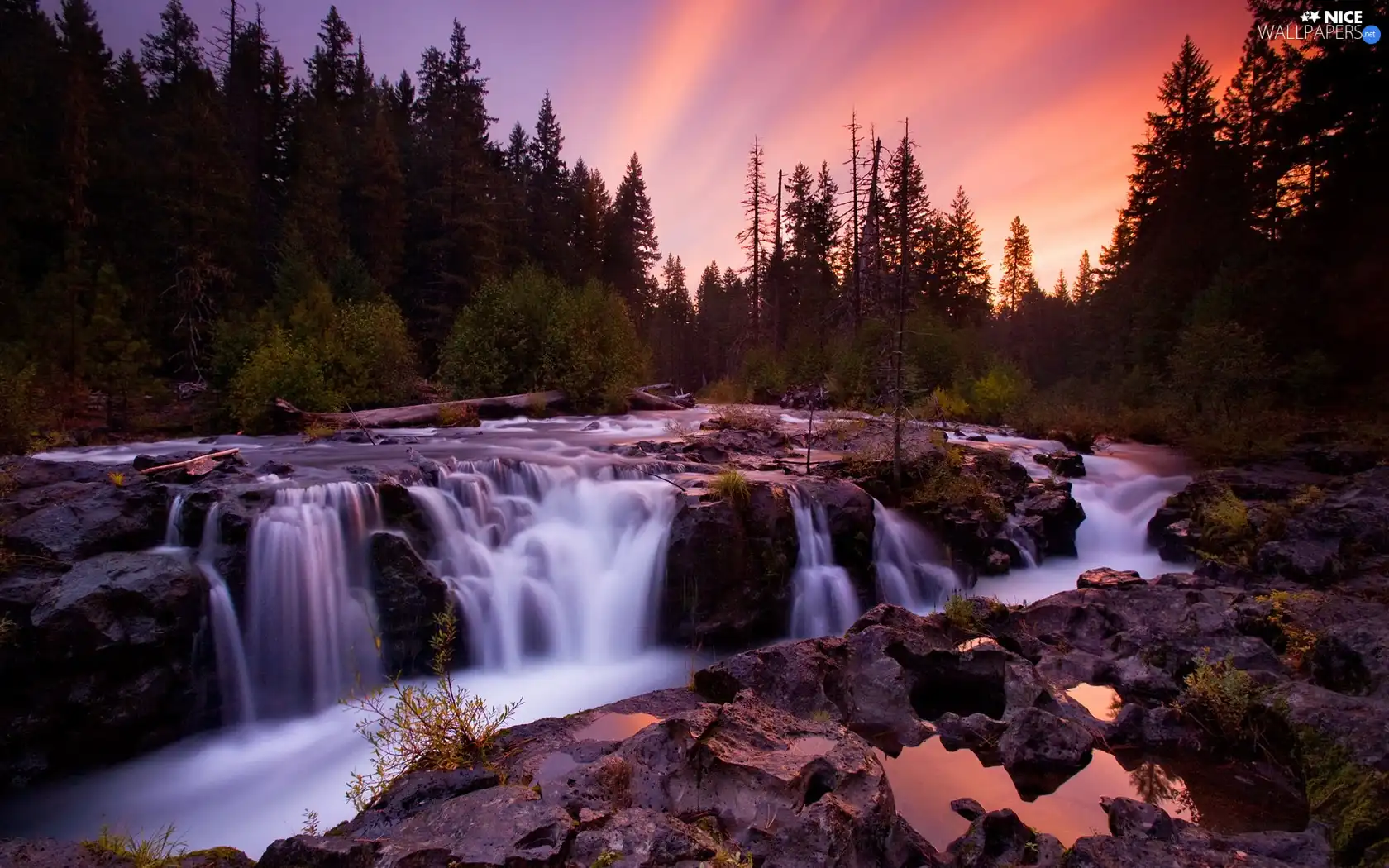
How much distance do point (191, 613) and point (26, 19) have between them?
42.5 metres

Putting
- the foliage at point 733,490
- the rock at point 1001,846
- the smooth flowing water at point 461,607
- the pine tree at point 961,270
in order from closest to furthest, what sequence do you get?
the rock at point 1001,846 → the smooth flowing water at point 461,607 → the foliage at point 733,490 → the pine tree at point 961,270

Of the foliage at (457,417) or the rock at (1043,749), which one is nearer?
the rock at (1043,749)

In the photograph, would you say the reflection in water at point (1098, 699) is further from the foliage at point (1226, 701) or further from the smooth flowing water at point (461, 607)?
the smooth flowing water at point (461, 607)

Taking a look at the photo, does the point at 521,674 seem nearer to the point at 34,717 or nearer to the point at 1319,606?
the point at 34,717

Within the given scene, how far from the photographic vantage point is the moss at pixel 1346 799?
351cm

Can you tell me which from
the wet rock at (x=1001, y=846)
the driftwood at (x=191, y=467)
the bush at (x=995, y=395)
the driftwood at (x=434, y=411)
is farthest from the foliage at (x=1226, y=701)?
the bush at (x=995, y=395)

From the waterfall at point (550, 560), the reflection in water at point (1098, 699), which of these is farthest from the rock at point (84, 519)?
the reflection in water at point (1098, 699)

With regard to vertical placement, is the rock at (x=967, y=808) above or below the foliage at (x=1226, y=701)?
below

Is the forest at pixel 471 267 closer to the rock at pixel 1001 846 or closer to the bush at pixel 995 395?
the bush at pixel 995 395

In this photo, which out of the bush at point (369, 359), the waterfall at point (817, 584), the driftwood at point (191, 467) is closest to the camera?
the driftwood at point (191, 467)

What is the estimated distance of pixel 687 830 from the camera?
10.0 ft

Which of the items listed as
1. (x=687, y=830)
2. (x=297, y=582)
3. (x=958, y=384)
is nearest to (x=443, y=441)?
(x=297, y=582)

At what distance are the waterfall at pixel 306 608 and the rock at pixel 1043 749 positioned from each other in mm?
→ 6355

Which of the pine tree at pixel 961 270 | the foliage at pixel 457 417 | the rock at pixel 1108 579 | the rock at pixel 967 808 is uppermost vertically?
the pine tree at pixel 961 270
